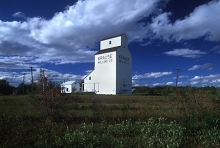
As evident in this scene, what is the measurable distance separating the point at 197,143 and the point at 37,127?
5.86 metres

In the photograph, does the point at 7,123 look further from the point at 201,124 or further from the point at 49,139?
the point at 201,124

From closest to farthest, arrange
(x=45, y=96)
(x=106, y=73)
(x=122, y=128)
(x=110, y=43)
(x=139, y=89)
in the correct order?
(x=122, y=128), (x=45, y=96), (x=106, y=73), (x=110, y=43), (x=139, y=89)

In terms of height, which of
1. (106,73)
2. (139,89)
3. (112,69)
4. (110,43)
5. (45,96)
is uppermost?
(110,43)

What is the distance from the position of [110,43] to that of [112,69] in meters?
8.80

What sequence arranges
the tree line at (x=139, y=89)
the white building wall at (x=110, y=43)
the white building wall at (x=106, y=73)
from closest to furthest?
the tree line at (x=139, y=89) < the white building wall at (x=106, y=73) < the white building wall at (x=110, y=43)

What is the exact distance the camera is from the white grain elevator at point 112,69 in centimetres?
3925

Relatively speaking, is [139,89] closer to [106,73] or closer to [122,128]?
[106,73]

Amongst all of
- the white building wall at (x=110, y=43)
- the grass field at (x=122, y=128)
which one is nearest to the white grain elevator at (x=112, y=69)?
the white building wall at (x=110, y=43)

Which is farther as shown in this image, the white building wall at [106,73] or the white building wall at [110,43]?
the white building wall at [110,43]

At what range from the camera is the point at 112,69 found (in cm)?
3941

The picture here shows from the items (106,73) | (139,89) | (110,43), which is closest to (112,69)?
(106,73)

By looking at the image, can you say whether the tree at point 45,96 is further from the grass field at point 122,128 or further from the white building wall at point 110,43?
the white building wall at point 110,43

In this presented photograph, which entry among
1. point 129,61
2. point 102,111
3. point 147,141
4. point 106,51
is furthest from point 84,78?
point 147,141

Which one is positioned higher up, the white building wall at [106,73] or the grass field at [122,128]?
the white building wall at [106,73]
